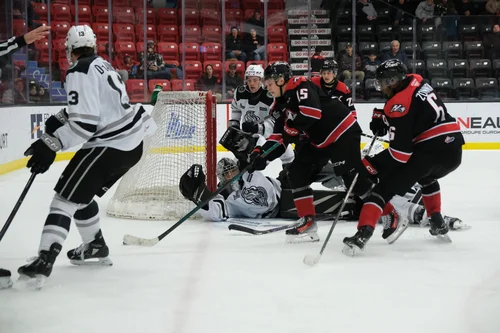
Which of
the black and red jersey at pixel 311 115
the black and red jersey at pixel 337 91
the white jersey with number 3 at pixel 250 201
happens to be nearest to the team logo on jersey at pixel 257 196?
the white jersey with number 3 at pixel 250 201

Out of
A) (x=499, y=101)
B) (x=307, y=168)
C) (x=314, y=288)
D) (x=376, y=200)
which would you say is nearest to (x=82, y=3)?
(x=499, y=101)

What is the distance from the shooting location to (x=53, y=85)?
969cm

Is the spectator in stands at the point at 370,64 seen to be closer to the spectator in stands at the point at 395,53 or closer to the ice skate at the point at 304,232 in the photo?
the spectator in stands at the point at 395,53

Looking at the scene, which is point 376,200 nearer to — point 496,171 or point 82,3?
point 496,171

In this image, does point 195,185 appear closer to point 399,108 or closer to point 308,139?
point 308,139

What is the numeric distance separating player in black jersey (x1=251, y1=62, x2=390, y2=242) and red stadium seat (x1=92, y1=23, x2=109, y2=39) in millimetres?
6449

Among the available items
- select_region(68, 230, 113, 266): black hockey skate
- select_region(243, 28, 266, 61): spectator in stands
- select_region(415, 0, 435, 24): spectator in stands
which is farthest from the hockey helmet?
select_region(415, 0, 435, 24): spectator in stands

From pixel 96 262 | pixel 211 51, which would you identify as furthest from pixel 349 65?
pixel 96 262

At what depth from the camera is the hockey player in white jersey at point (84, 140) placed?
3297 mm

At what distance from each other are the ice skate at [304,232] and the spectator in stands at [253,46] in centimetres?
641

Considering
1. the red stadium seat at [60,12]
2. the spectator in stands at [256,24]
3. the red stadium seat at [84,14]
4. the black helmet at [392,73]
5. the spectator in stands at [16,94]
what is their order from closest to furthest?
the black helmet at [392,73]
the spectator in stands at [16,94]
the red stadium seat at [60,12]
the red stadium seat at [84,14]
the spectator in stands at [256,24]

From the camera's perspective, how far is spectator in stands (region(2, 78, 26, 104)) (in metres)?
8.08

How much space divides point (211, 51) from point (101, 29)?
1481 mm

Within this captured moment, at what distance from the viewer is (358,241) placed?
404 centimetres
